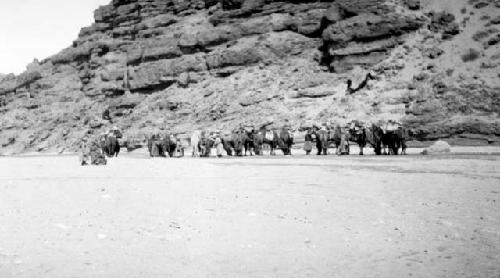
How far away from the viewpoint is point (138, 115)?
6116cm

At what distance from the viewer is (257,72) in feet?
184

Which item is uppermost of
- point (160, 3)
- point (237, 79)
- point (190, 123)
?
point (160, 3)

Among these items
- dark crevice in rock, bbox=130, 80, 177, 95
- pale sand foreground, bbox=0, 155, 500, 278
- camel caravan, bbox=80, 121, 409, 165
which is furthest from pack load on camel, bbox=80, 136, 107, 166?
dark crevice in rock, bbox=130, 80, 177, 95

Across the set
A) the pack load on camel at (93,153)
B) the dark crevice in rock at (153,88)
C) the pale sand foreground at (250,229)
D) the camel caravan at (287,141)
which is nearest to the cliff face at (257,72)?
the dark crevice in rock at (153,88)

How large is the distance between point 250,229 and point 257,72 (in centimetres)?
4824

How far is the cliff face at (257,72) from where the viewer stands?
42.8 meters

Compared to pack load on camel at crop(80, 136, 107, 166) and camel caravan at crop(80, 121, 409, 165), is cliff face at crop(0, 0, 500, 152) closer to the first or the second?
camel caravan at crop(80, 121, 409, 165)

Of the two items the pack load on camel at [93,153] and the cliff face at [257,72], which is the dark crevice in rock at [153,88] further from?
the pack load on camel at [93,153]

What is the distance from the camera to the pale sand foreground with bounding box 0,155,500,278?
6625mm

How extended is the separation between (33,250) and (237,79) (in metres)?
50.1

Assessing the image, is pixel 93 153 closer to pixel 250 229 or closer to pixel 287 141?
pixel 287 141

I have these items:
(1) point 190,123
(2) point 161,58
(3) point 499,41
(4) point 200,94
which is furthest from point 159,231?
(2) point 161,58

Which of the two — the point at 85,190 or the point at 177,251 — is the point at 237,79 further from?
the point at 177,251

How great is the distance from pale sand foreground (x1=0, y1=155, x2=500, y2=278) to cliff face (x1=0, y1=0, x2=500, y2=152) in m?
26.6
